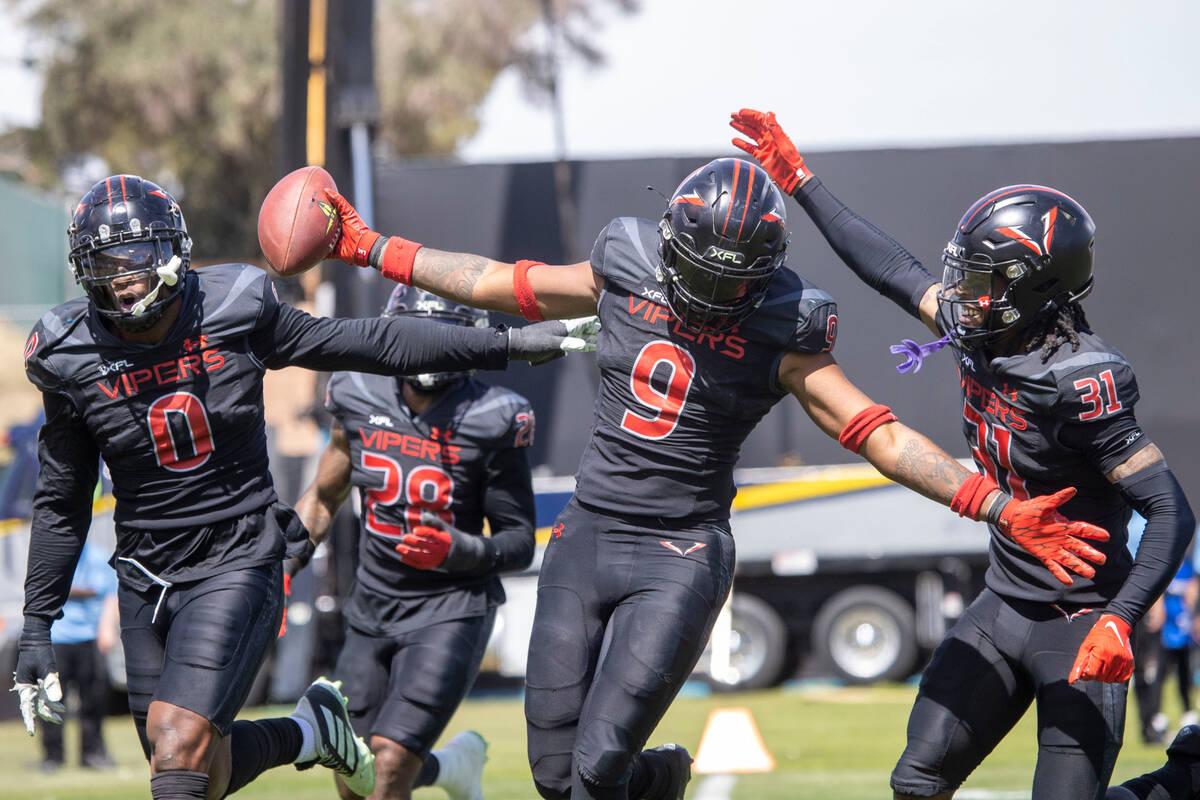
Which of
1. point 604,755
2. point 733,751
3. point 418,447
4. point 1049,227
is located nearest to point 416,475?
point 418,447

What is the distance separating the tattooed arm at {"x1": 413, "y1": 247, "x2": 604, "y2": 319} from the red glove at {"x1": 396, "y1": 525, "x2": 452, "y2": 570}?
36.7 inches

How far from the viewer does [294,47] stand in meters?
11.0

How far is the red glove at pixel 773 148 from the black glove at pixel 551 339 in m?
0.98

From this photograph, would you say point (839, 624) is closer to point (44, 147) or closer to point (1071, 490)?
point (1071, 490)

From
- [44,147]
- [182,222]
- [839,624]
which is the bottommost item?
[839,624]

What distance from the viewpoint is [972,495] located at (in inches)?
145

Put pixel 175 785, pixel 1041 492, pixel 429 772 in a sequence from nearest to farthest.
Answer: pixel 175 785 < pixel 1041 492 < pixel 429 772

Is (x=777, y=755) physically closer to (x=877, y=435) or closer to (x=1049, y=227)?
(x=877, y=435)

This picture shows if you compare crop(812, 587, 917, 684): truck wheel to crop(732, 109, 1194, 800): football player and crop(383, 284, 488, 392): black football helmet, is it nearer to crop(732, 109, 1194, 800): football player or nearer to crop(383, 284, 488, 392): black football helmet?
crop(383, 284, 488, 392): black football helmet

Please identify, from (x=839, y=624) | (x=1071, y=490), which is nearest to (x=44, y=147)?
(x=839, y=624)

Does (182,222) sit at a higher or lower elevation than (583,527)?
higher

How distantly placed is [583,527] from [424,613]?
1.09 metres

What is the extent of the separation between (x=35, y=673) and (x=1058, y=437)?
10.4 feet

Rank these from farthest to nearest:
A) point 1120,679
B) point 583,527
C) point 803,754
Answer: point 803,754 → point 583,527 → point 1120,679
